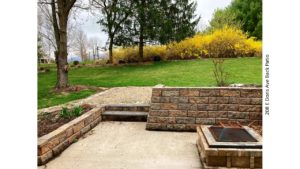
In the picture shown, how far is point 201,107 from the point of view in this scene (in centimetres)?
525

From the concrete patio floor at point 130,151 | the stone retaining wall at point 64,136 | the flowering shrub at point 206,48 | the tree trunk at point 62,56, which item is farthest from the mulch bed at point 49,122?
the flowering shrub at point 206,48

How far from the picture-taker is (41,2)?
30.9 feet

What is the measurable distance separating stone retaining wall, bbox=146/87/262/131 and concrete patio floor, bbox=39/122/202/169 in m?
0.24

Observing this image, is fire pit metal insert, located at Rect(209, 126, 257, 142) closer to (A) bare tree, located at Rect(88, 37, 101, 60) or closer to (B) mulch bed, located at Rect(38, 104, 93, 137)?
(B) mulch bed, located at Rect(38, 104, 93, 137)

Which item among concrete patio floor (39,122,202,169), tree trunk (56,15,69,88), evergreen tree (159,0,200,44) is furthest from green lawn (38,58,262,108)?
concrete patio floor (39,122,202,169)

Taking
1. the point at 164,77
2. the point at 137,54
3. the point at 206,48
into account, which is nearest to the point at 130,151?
the point at 164,77

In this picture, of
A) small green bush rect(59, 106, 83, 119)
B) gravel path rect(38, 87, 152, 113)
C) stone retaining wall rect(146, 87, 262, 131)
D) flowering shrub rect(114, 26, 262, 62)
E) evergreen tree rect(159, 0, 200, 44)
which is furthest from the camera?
evergreen tree rect(159, 0, 200, 44)

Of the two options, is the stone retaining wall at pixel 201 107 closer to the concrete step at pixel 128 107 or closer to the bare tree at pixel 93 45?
the concrete step at pixel 128 107

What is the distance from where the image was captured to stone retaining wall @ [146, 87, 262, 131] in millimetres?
5105

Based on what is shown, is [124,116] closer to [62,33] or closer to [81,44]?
[62,33]

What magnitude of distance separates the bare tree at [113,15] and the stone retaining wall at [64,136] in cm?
1086

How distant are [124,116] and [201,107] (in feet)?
5.37

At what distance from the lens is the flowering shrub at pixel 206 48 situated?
1448 cm
